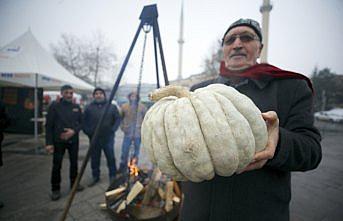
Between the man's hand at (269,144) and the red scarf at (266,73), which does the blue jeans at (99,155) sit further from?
the man's hand at (269,144)

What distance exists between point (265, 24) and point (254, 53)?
7802 mm

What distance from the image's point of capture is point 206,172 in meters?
0.95

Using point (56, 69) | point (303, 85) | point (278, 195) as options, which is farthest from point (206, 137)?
point (56, 69)

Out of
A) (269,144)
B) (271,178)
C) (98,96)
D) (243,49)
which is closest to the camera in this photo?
(269,144)

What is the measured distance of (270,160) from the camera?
1.09 meters

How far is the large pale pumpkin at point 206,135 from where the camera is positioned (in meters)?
0.92

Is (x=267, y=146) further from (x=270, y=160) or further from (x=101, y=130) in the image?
(x=101, y=130)

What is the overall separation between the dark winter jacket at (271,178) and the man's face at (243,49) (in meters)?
0.26

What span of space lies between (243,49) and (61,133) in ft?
12.9

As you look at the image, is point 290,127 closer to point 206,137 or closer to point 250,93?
point 250,93

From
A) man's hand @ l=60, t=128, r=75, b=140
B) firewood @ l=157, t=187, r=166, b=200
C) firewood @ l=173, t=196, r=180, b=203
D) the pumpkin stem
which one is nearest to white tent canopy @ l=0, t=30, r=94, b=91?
man's hand @ l=60, t=128, r=75, b=140


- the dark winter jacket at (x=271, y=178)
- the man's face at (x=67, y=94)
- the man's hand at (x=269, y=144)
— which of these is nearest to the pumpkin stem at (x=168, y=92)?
the man's hand at (x=269, y=144)

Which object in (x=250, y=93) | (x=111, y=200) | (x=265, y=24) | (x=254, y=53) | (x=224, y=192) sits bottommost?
(x=111, y=200)

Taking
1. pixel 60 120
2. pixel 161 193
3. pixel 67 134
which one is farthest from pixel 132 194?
pixel 60 120
